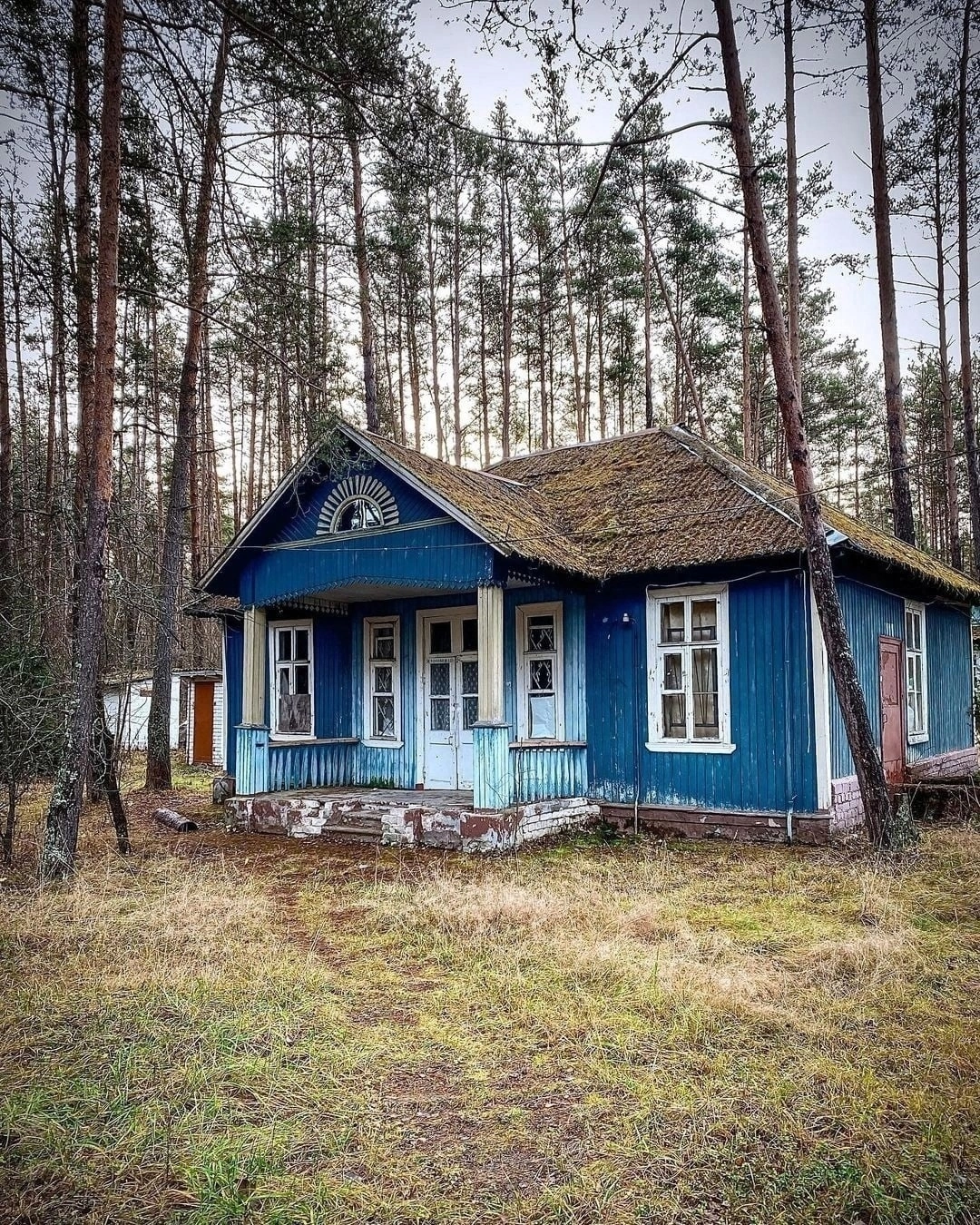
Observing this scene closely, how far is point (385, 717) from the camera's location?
12812 millimetres

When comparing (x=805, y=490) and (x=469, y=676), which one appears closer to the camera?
(x=805, y=490)

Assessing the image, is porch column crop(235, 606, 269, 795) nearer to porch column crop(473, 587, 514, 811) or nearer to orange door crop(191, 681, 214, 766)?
porch column crop(473, 587, 514, 811)

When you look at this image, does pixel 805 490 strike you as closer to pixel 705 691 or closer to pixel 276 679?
pixel 705 691

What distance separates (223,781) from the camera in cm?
1385

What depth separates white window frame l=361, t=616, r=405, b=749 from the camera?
1259cm

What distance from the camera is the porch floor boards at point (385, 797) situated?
34.2 ft

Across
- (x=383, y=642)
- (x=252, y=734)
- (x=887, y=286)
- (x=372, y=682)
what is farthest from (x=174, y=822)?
(x=887, y=286)

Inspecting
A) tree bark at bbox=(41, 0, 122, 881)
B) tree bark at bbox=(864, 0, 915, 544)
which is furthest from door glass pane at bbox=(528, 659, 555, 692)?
tree bark at bbox=(864, 0, 915, 544)

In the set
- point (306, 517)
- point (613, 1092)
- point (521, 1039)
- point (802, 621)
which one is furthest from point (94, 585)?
point (802, 621)

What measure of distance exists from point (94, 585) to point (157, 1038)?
5.14 meters

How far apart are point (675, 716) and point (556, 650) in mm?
1862

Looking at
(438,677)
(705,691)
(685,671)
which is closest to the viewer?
(705,691)

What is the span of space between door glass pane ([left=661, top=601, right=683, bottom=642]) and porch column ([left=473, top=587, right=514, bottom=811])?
2216mm

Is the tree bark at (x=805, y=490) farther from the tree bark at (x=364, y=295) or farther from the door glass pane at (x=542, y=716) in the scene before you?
the tree bark at (x=364, y=295)
